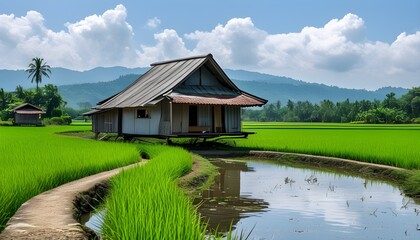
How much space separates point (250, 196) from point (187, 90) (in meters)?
15.6

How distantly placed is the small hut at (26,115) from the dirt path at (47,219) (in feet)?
196

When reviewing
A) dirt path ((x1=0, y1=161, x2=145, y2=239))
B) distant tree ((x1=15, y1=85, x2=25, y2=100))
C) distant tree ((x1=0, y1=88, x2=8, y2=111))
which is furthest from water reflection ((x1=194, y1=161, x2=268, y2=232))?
distant tree ((x1=15, y1=85, x2=25, y2=100))

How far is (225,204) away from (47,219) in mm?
4252

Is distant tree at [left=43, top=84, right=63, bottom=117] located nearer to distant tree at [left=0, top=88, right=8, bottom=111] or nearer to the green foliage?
the green foliage

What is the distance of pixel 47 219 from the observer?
6.60 m

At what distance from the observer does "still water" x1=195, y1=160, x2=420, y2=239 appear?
7902mm

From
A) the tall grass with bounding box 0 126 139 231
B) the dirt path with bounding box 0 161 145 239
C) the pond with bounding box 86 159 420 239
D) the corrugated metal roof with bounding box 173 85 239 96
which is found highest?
the corrugated metal roof with bounding box 173 85 239 96

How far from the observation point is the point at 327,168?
17344 mm

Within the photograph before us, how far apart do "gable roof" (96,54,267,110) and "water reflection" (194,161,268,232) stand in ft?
37.8

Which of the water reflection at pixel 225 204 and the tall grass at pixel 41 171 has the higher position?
the tall grass at pixel 41 171

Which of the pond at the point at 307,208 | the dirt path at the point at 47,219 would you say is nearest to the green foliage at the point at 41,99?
the pond at the point at 307,208

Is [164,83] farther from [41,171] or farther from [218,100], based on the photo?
[41,171]

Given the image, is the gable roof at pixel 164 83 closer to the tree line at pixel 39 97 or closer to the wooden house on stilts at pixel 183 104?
the wooden house on stilts at pixel 183 104

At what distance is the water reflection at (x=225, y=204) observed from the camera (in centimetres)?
855
